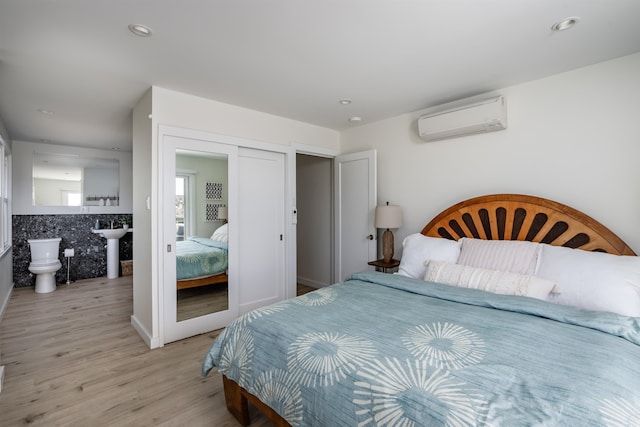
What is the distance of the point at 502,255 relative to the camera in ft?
8.15

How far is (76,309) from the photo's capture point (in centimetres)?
395

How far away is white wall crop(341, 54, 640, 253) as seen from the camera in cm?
233

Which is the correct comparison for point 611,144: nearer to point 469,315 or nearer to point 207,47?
point 469,315

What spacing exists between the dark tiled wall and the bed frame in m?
3.69

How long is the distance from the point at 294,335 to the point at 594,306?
1855 millimetres

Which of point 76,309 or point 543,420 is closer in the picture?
point 543,420

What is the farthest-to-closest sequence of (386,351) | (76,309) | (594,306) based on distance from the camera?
(76,309)
(594,306)
(386,351)

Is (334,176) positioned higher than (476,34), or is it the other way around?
(476,34)

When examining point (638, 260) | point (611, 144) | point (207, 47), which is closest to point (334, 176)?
point (207, 47)

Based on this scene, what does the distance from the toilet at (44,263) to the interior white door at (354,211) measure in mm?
4325

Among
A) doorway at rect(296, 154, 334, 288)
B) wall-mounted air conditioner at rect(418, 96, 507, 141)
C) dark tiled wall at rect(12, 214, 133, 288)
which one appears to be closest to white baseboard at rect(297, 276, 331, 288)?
doorway at rect(296, 154, 334, 288)

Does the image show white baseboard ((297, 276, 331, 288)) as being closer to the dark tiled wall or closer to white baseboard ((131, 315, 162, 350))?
white baseboard ((131, 315, 162, 350))

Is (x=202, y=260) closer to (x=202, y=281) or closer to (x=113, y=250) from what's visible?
(x=202, y=281)

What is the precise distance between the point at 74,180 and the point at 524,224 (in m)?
6.69
